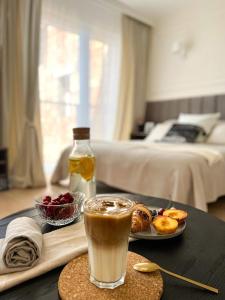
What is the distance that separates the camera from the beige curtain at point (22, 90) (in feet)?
9.59

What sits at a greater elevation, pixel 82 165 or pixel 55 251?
pixel 82 165

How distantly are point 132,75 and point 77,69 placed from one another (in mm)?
987

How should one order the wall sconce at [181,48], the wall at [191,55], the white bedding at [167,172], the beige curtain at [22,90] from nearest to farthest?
the white bedding at [167,172] → the beige curtain at [22,90] → the wall at [191,55] → the wall sconce at [181,48]

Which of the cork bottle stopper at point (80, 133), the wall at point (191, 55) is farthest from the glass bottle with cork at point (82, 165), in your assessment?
the wall at point (191, 55)

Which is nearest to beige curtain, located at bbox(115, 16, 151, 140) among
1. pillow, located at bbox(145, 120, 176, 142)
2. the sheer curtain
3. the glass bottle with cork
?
the sheer curtain

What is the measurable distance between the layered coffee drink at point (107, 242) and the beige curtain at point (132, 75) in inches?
147

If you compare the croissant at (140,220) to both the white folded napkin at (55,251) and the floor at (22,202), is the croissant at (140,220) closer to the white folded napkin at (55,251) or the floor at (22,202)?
the white folded napkin at (55,251)

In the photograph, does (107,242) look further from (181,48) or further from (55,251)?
(181,48)

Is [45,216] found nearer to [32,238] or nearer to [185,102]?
[32,238]

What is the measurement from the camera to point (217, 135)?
3176 millimetres

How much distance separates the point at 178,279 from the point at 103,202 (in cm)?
25

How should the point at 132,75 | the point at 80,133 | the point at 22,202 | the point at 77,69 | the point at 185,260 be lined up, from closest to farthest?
the point at 185,260 < the point at 80,133 < the point at 22,202 < the point at 77,69 < the point at 132,75

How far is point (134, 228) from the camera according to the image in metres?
0.79

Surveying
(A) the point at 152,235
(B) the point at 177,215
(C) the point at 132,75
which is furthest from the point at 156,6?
(A) the point at 152,235
